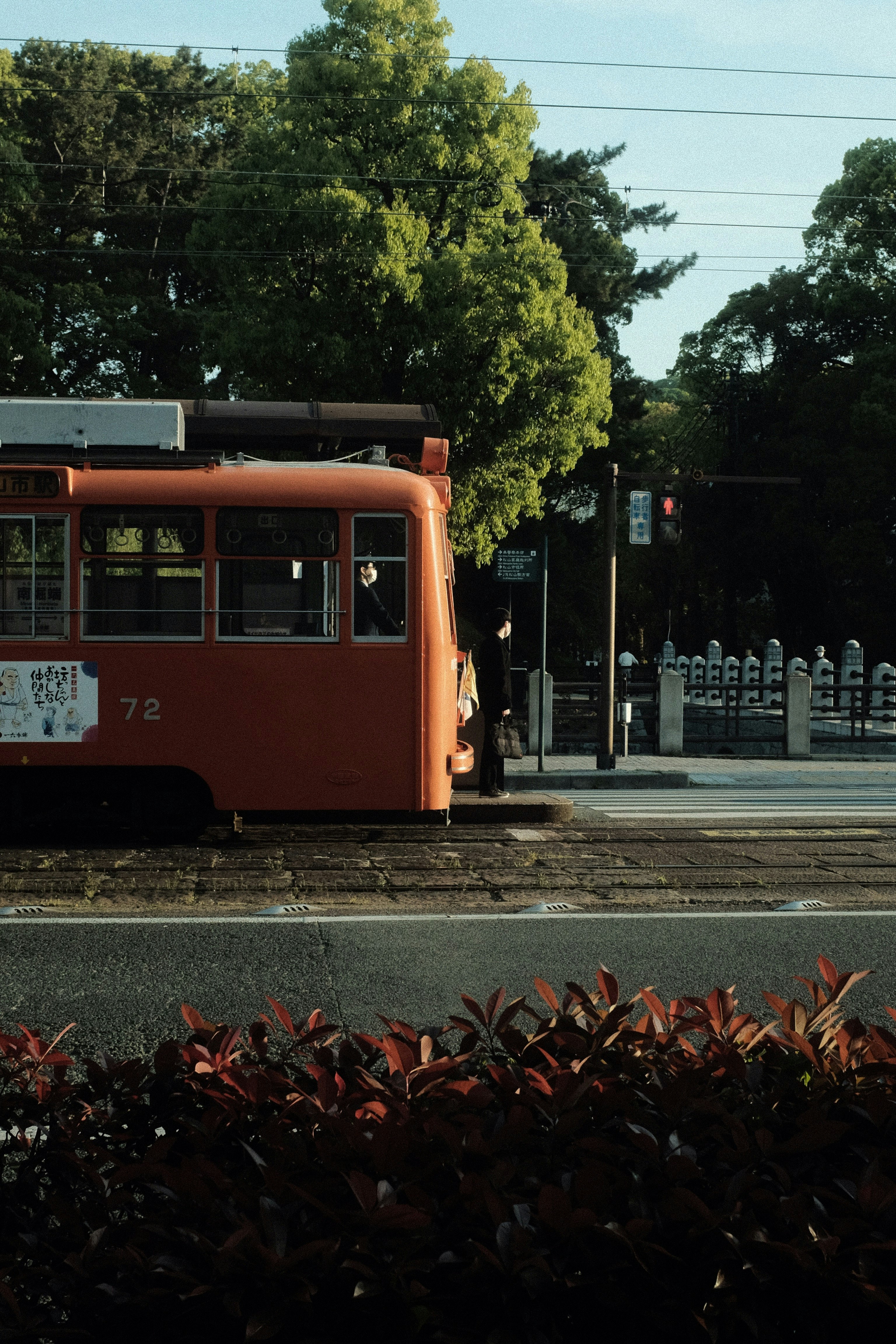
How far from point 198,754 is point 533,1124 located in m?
8.27

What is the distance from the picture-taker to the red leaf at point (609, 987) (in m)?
2.95

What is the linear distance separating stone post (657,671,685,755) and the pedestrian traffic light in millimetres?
2838

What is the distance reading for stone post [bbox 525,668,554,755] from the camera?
2045 centimetres

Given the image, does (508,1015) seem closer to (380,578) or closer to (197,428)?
(380,578)

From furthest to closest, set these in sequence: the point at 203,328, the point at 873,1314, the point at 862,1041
Result: the point at 203,328, the point at 862,1041, the point at 873,1314

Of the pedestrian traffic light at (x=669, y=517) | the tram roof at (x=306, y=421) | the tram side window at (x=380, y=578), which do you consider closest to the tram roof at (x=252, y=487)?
the tram side window at (x=380, y=578)

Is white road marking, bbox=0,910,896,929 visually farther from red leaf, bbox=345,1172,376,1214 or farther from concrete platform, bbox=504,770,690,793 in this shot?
concrete platform, bbox=504,770,690,793

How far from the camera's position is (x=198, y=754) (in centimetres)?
1041

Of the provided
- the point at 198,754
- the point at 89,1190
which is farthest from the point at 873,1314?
the point at 198,754

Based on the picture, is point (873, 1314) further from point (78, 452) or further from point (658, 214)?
point (658, 214)

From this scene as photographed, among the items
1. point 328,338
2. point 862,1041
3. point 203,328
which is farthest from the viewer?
point 203,328

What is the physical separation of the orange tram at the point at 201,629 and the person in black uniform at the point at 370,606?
0.02m

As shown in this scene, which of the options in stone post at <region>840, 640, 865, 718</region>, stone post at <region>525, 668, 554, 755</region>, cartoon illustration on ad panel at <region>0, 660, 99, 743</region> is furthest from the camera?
stone post at <region>840, 640, 865, 718</region>

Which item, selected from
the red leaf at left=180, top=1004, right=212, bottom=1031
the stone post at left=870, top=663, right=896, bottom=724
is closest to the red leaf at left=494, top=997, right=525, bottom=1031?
the red leaf at left=180, top=1004, right=212, bottom=1031
